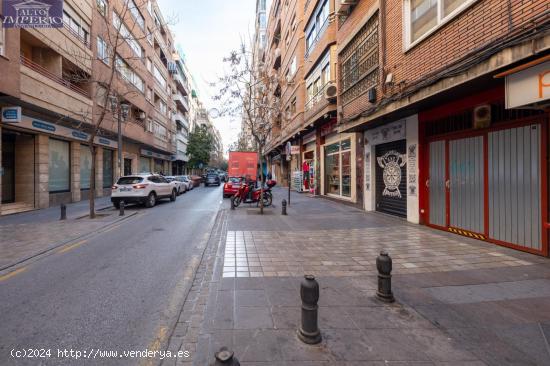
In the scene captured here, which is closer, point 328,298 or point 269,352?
point 269,352

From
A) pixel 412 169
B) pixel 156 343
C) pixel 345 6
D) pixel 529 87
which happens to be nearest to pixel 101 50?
pixel 345 6

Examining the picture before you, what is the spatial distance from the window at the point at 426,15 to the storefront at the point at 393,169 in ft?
7.71

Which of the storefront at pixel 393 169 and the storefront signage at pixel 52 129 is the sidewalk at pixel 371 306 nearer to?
the storefront at pixel 393 169

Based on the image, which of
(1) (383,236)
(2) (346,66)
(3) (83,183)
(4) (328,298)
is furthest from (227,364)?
(3) (83,183)

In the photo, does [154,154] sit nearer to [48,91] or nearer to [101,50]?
[101,50]

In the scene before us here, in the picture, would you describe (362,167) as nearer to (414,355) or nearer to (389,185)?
(389,185)

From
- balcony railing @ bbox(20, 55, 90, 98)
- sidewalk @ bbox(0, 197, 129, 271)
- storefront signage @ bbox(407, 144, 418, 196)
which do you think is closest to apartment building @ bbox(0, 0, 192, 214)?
balcony railing @ bbox(20, 55, 90, 98)

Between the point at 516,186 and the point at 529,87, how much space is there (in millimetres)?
2380

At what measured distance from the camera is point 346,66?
13.6 metres

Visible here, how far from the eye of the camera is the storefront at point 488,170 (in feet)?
19.4

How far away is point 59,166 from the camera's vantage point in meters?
17.0

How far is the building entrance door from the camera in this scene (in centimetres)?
1440

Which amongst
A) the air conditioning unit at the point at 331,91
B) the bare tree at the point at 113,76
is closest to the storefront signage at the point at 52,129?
the bare tree at the point at 113,76

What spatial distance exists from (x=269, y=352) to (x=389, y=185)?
379 inches
